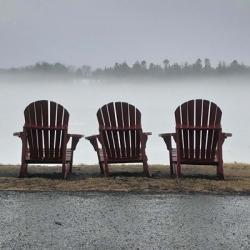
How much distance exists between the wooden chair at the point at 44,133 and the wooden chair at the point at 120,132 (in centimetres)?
50

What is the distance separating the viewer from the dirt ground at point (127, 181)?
24.0 ft

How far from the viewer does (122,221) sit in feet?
18.7

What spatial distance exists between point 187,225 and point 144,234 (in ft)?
1.71

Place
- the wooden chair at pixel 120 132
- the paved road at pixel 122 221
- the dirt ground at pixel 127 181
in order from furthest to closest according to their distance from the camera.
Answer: the wooden chair at pixel 120 132 → the dirt ground at pixel 127 181 → the paved road at pixel 122 221

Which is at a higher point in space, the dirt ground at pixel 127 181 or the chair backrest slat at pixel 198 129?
the chair backrest slat at pixel 198 129

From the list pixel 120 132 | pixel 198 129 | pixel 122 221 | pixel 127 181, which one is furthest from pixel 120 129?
pixel 122 221

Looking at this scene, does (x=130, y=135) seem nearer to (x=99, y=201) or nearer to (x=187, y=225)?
(x=99, y=201)

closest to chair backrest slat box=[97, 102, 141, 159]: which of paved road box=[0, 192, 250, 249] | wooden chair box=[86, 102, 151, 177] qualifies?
wooden chair box=[86, 102, 151, 177]

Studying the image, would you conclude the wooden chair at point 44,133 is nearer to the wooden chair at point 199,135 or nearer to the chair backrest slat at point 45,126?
the chair backrest slat at point 45,126

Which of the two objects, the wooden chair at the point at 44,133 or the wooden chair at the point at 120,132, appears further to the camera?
the wooden chair at the point at 120,132

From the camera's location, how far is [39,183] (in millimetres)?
7672

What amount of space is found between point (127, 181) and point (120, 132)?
0.97 meters

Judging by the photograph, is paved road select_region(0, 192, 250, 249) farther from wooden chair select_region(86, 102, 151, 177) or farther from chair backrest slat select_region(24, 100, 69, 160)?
wooden chair select_region(86, 102, 151, 177)

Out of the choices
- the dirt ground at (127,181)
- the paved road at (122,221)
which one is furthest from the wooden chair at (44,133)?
the paved road at (122,221)
